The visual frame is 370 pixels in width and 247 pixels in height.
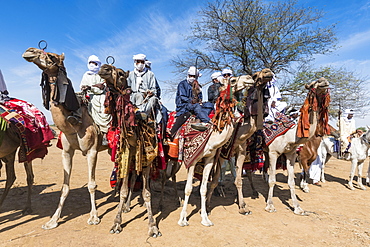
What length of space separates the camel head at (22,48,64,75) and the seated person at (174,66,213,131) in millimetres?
2384

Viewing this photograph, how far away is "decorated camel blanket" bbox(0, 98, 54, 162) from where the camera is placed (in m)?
4.77

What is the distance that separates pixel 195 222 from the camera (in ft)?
15.1

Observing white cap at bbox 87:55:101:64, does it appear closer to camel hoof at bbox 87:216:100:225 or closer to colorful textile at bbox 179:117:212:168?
colorful textile at bbox 179:117:212:168

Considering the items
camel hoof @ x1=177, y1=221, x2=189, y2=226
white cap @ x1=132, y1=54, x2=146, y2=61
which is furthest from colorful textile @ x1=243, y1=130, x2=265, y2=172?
white cap @ x1=132, y1=54, x2=146, y2=61

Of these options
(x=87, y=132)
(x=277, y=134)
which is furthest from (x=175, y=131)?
(x=277, y=134)

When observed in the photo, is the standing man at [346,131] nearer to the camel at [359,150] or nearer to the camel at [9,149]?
the camel at [359,150]

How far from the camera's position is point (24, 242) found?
11.9 feet

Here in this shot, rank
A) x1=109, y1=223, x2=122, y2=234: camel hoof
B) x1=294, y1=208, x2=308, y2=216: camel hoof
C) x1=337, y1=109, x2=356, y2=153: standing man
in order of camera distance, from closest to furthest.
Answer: x1=109, y1=223, x2=122, y2=234: camel hoof < x1=294, y1=208, x2=308, y2=216: camel hoof < x1=337, y1=109, x2=356, y2=153: standing man

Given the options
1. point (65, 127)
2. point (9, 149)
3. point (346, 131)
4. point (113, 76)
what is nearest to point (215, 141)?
point (113, 76)

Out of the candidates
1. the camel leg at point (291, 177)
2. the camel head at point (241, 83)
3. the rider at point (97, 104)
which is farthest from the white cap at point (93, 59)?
the camel leg at point (291, 177)

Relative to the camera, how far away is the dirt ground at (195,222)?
3828mm

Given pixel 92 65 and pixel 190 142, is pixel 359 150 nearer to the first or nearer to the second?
pixel 190 142

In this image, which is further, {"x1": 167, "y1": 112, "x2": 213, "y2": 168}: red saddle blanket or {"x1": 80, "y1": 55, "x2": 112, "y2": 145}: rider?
{"x1": 80, "y1": 55, "x2": 112, "y2": 145}: rider

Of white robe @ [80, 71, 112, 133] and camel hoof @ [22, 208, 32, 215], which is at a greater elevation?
white robe @ [80, 71, 112, 133]
